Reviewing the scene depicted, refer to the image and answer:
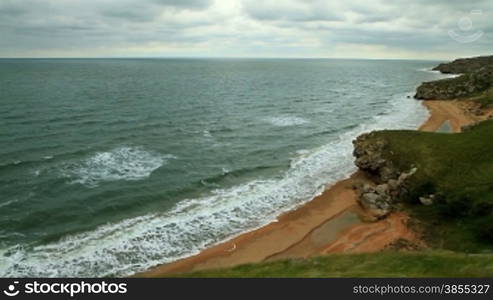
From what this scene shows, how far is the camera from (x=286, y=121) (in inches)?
3130

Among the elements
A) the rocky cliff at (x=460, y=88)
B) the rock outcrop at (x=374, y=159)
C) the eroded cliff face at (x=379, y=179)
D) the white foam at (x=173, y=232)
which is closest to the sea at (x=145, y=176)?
the white foam at (x=173, y=232)

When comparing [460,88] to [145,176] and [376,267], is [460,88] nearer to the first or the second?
[145,176]

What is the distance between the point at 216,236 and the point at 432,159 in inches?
855

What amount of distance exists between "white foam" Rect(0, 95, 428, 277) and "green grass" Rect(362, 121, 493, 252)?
31.0 ft

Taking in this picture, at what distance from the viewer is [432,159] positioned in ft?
128

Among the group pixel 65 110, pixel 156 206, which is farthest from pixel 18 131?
pixel 156 206

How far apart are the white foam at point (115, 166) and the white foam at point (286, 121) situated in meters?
29.3

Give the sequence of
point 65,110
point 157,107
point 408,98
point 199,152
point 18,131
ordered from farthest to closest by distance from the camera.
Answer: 1. point 408,98
2. point 157,107
3. point 65,110
4. point 18,131
5. point 199,152

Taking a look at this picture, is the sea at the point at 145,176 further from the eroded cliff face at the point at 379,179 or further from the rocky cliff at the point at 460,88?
the rocky cliff at the point at 460,88

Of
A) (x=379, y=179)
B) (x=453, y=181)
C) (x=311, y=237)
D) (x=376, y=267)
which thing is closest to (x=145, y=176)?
(x=311, y=237)

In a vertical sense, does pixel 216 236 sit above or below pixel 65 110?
below

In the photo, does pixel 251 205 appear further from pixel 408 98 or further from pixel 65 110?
pixel 408 98

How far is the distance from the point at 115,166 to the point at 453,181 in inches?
1376

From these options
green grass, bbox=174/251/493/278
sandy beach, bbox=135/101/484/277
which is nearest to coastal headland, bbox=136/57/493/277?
sandy beach, bbox=135/101/484/277
